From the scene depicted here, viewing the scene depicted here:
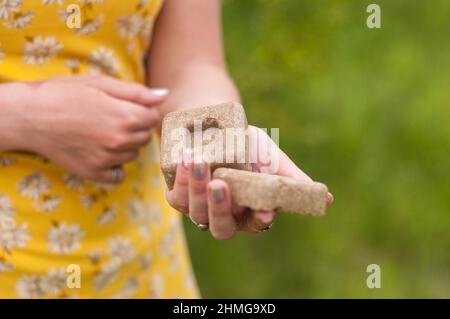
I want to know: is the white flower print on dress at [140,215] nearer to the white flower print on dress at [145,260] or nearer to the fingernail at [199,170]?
the white flower print on dress at [145,260]

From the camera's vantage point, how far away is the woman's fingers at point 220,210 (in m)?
0.96

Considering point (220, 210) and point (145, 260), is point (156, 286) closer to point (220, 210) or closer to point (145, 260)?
point (145, 260)

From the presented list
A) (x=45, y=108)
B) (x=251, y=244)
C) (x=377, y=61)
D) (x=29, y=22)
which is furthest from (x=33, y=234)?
(x=377, y=61)

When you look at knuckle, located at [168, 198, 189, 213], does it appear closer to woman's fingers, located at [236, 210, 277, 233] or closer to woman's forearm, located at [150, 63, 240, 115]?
woman's fingers, located at [236, 210, 277, 233]

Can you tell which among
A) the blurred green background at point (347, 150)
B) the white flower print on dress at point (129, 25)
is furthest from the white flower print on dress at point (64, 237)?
the blurred green background at point (347, 150)

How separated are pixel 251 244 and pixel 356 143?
0.55 metres

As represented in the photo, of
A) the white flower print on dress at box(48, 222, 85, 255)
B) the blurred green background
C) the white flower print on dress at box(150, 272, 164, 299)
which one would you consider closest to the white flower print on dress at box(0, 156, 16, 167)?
the white flower print on dress at box(48, 222, 85, 255)

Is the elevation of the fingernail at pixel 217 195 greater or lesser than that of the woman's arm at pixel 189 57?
lesser

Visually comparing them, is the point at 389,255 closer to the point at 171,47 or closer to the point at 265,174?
the point at 171,47

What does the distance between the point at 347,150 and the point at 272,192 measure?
1876 millimetres

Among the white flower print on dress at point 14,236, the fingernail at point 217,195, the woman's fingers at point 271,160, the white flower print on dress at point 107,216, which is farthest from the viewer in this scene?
the white flower print on dress at point 107,216

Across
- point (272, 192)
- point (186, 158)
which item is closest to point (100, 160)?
point (186, 158)

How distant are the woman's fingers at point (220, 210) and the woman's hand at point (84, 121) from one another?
281mm

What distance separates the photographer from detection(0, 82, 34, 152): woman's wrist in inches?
45.7
